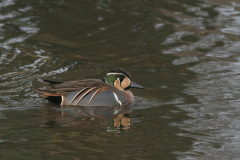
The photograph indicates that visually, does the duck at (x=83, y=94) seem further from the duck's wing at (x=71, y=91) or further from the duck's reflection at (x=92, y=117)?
the duck's reflection at (x=92, y=117)

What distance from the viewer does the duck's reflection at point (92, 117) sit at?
751 cm

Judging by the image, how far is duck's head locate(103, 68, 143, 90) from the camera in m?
9.14

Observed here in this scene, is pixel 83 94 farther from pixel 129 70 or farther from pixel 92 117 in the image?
pixel 129 70

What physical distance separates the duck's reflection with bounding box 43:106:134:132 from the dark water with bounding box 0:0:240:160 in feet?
0.06

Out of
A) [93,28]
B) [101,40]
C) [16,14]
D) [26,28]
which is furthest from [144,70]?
[16,14]

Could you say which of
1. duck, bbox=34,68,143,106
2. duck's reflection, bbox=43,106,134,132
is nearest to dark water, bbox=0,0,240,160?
duck's reflection, bbox=43,106,134,132

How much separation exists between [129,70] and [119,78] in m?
2.03

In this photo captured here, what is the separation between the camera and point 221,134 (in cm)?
690

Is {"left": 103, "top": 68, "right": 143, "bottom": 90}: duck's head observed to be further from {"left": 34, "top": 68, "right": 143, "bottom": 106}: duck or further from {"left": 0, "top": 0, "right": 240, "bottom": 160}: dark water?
{"left": 0, "top": 0, "right": 240, "bottom": 160}: dark water

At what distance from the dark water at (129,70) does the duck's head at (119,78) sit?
45 cm

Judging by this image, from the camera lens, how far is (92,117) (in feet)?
26.5

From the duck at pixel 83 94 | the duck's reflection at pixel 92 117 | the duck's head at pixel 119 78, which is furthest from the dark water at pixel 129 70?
the duck's head at pixel 119 78

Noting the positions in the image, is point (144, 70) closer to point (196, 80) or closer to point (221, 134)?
point (196, 80)

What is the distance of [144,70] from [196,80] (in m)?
1.47
